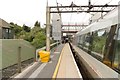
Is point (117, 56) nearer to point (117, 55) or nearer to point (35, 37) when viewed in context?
point (117, 55)

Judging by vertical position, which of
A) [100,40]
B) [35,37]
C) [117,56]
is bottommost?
[117,56]

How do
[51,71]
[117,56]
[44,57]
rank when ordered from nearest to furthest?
[117,56], [51,71], [44,57]

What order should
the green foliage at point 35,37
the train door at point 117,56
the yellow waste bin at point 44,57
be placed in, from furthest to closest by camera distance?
1. the green foliage at point 35,37
2. the yellow waste bin at point 44,57
3. the train door at point 117,56

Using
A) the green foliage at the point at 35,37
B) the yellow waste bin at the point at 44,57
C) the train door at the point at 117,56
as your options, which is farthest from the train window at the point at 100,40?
the yellow waste bin at the point at 44,57

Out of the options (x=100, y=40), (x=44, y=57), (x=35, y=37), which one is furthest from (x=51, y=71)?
(x=35, y=37)

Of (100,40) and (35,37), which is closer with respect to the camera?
(100,40)

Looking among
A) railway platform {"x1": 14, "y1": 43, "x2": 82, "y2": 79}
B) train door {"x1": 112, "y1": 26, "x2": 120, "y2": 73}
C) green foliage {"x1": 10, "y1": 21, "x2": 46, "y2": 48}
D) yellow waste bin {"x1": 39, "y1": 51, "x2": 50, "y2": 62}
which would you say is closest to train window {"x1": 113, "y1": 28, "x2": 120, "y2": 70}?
train door {"x1": 112, "y1": 26, "x2": 120, "y2": 73}

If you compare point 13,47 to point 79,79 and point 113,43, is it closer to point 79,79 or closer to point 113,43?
point 79,79

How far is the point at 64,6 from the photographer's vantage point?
31.9 m

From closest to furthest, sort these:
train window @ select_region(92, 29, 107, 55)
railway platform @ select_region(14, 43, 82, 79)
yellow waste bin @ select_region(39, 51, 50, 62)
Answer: train window @ select_region(92, 29, 107, 55) < railway platform @ select_region(14, 43, 82, 79) < yellow waste bin @ select_region(39, 51, 50, 62)

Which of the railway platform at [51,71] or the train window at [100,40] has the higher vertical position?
the train window at [100,40]

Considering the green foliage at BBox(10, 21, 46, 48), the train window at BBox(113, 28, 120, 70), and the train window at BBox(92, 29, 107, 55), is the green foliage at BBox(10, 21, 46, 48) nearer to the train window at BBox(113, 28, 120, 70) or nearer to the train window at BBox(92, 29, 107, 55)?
the train window at BBox(92, 29, 107, 55)

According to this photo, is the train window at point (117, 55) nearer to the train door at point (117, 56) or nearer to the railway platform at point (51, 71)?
the train door at point (117, 56)

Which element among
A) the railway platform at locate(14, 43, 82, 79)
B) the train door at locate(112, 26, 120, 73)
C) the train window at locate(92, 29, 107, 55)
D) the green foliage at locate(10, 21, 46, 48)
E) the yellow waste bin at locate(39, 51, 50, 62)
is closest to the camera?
the train door at locate(112, 26, 120, 73)
